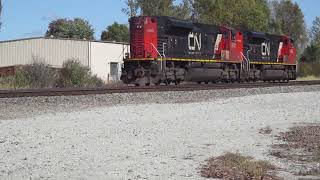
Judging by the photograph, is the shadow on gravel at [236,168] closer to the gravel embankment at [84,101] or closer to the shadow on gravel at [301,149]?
the shadow on gravel at [301,149]

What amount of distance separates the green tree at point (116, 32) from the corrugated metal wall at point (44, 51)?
100ft

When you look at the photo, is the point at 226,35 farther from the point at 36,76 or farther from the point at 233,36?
the point at 36,76

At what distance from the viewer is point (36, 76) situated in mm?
31516

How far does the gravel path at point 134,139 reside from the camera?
23.4 ft

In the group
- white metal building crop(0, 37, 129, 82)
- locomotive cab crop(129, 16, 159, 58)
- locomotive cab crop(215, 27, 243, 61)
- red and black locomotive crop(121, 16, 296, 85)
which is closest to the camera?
red and black locomotive crop(121, 16, 296, 85)

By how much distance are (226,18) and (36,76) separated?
125 ft

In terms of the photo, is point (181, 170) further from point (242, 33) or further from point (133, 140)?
point (242, 33)

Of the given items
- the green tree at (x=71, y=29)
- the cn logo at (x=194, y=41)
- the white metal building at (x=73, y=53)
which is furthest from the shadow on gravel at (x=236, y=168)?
the green tree at (x=71, y=29)

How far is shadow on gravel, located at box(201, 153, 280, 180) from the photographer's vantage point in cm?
678

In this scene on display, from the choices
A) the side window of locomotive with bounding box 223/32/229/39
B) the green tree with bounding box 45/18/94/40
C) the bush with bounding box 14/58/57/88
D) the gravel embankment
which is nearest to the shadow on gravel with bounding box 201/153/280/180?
the gravel embankment

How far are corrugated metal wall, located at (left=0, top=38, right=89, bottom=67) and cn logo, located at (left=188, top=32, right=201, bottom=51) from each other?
19.9 m

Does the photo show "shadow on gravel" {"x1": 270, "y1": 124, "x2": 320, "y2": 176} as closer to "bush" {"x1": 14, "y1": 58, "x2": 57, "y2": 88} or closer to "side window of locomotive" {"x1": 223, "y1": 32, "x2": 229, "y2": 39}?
Result: "bush" {"x1": 14, "y1": 58, "x2": 57, "y2": 88}

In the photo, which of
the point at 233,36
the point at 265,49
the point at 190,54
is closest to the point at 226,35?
the point at 233,36

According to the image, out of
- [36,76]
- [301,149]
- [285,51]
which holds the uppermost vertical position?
[285,51]
